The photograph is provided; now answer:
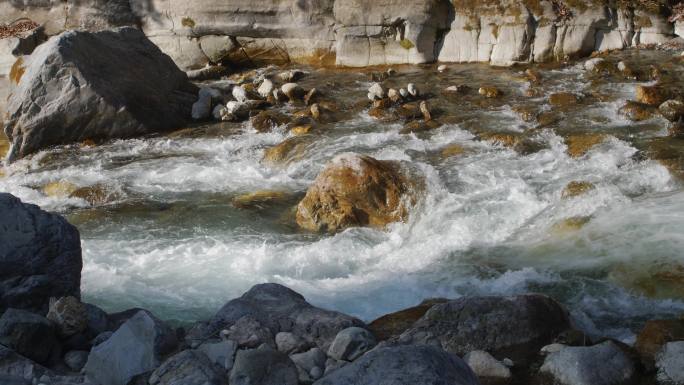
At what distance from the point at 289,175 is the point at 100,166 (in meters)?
3.71

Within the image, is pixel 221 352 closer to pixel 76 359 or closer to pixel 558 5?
pixel 76 359

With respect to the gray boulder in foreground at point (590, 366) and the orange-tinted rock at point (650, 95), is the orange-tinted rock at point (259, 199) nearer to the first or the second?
the gray boulder in foreground at point (590, 366)

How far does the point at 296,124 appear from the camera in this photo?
13.3 m

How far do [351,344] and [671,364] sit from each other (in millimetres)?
2317

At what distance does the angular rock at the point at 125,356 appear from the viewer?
4785 mm

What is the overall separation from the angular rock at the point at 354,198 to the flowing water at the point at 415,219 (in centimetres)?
19

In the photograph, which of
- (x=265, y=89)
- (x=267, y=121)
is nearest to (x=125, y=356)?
(x=267, y=121)

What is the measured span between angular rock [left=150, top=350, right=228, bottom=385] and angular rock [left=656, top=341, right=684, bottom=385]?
309 cm

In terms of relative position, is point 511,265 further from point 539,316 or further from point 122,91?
point 122,91

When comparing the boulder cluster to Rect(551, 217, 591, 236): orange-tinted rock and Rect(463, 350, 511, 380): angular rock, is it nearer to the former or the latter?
Rect(463, 350, 511, 380): angular rock

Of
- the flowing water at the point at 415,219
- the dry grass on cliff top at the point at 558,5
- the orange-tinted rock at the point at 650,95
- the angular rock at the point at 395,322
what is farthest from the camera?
the dry grass on cliff top at the point at 558,5

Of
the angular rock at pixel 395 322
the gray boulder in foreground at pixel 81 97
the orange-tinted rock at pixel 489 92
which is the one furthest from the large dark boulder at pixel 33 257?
the orange-tinted rock at pixel 489 92

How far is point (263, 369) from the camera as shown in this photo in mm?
4613

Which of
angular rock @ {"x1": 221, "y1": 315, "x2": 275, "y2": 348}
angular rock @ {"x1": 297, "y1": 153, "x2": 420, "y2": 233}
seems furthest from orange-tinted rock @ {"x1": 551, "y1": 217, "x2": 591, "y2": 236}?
angular rock @ {"x1": 221, "y1": 315, "x2": 275, "y2": 348}
